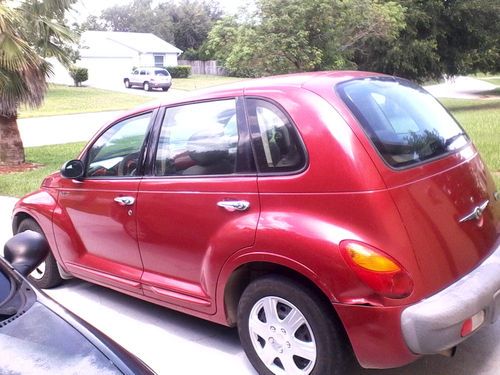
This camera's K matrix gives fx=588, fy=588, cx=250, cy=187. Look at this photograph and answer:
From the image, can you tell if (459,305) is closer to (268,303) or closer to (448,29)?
(268,303)

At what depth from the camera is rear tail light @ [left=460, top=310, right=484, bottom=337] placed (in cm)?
297

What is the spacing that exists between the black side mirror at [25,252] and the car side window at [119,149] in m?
1.41

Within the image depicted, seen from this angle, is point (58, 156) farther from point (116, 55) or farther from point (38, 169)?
point (116, 55)

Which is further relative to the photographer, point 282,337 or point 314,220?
point 282,337

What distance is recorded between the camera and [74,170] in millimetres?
4637

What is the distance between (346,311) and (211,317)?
3.55 feet

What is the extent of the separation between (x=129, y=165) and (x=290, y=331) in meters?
1.81

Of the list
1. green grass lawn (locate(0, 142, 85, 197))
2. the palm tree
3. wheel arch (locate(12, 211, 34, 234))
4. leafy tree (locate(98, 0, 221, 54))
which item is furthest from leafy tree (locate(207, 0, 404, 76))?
leafy tree (locate(98, 0, 221, 54))

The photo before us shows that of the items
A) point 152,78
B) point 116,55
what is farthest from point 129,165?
point 116,55

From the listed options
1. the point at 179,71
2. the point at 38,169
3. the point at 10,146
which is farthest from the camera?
the point at 179,71

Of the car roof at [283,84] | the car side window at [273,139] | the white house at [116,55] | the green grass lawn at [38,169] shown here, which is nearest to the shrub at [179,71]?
the white house at [116,55]

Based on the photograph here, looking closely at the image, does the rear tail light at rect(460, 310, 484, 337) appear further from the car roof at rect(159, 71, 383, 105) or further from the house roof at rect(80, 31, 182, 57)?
the house roof at rect(80, 31, 182, 57)

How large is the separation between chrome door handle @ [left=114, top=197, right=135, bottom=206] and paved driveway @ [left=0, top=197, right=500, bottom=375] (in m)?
0.95

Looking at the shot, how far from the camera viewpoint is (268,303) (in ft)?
10.9
